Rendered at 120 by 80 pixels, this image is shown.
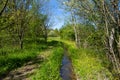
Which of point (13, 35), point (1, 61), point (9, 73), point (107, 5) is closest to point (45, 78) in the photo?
point (9, 73)

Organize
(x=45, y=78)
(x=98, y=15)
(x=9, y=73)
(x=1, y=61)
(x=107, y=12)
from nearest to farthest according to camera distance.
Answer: (x=107, y=12)
(x=98, y=15)
(x=45, y=78)
(x=9, y=73)
(x=1, y=61)

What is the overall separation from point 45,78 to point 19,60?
7517 millimetres

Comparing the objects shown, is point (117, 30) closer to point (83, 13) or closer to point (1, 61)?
point (83, 13)

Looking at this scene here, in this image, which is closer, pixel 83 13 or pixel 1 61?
pixel 83 13

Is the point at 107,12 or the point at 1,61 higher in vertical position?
the point at 107,12

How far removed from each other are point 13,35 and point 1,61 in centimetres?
1066

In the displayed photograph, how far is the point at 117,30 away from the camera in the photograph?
A: 10.0m

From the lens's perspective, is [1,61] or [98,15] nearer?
[98,15]

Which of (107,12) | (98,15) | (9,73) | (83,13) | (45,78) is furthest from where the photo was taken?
(9,73)

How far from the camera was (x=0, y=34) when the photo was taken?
22.7 m

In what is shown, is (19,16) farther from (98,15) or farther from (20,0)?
(98,15)

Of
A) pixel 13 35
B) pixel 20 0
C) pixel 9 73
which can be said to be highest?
pixel 20 0

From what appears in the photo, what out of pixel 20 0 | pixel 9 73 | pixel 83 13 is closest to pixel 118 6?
pixel 83 13

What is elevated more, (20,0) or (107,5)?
(20,0)
